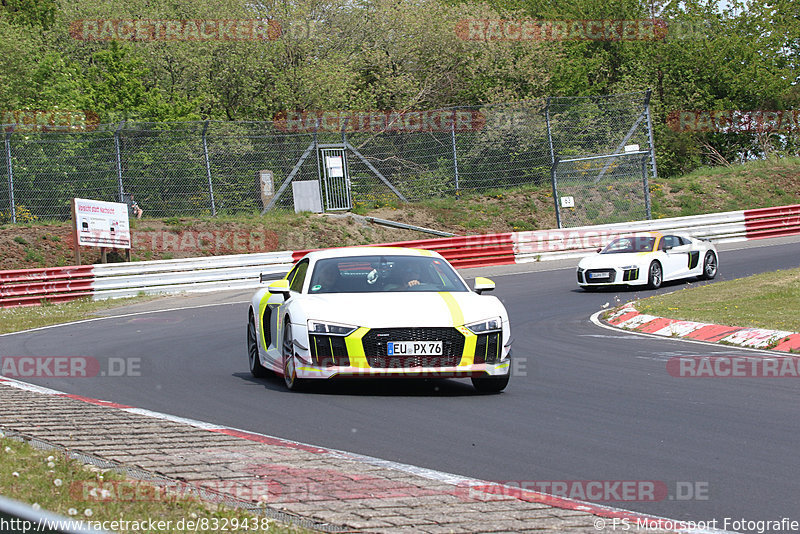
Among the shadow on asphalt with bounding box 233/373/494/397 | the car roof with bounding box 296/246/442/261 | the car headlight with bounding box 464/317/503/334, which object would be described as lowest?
the shadow on asphalt with bounding box 233/373/494/397

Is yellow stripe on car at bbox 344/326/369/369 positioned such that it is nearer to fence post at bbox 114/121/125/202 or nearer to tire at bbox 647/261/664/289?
tire at bbox 647/261/664/289

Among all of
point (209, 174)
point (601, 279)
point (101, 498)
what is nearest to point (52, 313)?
point (209, 174)

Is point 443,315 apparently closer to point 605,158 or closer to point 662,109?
point 605,158

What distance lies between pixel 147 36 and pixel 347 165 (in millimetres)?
20306

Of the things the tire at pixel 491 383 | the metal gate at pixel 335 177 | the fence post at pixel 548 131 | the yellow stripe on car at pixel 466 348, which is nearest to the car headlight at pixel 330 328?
the yellow stripe on car at pixel 466 348

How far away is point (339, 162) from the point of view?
31750 millimetres

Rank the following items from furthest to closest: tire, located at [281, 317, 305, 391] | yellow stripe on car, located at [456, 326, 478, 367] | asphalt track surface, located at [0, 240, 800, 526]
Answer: tire, located at [281, 317, 305, 391]
yellow stripe on car, located at [456, 326, 478, 367]
asphalt track surface, located at [0, 240, 800, 526]

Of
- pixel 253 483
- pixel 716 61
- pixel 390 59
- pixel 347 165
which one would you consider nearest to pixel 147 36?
pixel 390 59

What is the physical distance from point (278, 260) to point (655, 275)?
9745 millimetres

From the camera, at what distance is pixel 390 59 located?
1994 inches

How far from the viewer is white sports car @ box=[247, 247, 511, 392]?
8.85 metres

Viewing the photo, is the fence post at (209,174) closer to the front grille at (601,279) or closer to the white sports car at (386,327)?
the front grille at (601,279)

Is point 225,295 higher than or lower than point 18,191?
lower

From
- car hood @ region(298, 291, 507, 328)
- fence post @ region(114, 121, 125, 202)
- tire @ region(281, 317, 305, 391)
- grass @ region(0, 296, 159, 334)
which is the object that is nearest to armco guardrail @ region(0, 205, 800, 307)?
grass @ region(0, 296, 159, 334)
